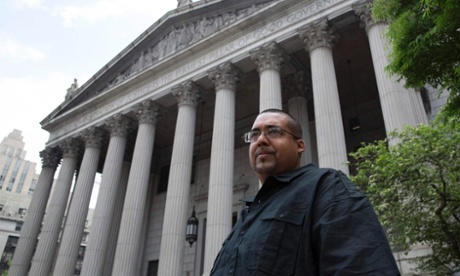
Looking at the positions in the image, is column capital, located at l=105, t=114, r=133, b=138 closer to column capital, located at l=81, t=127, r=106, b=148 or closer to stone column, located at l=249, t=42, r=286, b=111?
column capital, located at l=81, t=127, r=106, b=148

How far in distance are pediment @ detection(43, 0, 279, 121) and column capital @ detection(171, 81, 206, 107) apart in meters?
2.41

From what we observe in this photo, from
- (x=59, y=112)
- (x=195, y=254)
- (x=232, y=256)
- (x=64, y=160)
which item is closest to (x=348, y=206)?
(x=232, y=256)

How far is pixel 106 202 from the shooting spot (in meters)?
21.6

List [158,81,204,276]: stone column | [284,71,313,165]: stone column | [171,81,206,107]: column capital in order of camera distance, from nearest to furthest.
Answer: [158,81,204,276]: stone column
[284,71,313,165]: stone column
[171,81,206,107]: column capital

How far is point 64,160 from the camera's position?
88.8 ft

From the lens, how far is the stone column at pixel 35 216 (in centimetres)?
2453

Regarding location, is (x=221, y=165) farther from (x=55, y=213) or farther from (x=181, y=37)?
(x=55, y=213)

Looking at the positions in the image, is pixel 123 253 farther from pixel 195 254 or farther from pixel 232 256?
pixel 232 256

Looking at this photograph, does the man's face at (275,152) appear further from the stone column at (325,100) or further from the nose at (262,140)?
the stone column at (325,100)

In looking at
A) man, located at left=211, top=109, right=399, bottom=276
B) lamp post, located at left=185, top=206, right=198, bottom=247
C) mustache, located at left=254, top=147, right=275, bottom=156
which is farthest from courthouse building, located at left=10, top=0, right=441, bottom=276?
man, located at left=211, top=109, right=399, bottom=276

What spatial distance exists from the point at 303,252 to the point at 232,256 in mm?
416

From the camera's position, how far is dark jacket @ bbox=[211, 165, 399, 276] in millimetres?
1500

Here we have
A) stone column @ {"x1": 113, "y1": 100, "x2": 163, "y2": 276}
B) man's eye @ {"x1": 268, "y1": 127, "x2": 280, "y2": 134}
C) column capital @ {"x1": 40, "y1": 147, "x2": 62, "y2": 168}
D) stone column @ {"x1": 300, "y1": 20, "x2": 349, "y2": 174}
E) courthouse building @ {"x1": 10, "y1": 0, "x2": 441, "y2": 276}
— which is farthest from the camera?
column capital @ {"x1": 40, "y1": 147, "x2": 62, "y2": 168}

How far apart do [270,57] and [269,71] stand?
0.79 metres
